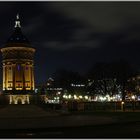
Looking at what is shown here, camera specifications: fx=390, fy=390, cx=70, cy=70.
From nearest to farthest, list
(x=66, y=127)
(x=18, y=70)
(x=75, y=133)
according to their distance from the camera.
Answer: (x=75, y=133) < (x=66, y=127) < (x=18, y=70)

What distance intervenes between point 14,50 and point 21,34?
1338cm

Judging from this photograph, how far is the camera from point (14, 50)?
173750 millimetres

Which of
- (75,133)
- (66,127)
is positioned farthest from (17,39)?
(75,133)

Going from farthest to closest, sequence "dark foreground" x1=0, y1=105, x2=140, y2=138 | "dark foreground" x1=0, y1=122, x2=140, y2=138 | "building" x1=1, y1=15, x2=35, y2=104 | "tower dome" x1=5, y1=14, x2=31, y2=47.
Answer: "tower dome" x1=5, y1=14, x2=31, y2=47 < "building" x1=1, y1=15, x2=35, y2=104 < "dark foreground" x1=0, y1=105, x2=140, y2=138 < "dark foreground" x1=0, y1=122, x2=140, y2=138

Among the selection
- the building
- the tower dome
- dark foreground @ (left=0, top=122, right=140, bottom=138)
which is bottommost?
Answer: dark foreground @ (left=0, top=122, right=140, bottom=138)

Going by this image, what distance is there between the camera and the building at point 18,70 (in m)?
169

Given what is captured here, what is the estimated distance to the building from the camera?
554ft

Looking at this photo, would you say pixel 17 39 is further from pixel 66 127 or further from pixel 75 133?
pixel 75 133

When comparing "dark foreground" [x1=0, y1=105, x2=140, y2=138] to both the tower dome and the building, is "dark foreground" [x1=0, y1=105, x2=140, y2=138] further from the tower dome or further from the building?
the tower dome

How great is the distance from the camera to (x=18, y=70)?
17138 cm

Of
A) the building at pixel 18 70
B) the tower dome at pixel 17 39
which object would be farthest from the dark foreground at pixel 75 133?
the tower dome at pixel 17 39

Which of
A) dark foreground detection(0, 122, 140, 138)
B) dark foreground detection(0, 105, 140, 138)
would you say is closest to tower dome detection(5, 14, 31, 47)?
dark foreground detection(0, 105, 140, 138)

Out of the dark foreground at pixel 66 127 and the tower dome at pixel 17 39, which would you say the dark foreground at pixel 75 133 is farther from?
the tower dome at pixel 17 39

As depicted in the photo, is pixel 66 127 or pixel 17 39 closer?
pixel 66 127
